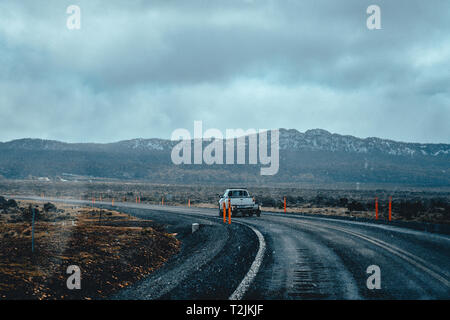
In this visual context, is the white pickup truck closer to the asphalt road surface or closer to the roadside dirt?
the asphalt road surface

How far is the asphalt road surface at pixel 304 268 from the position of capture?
7.01 m

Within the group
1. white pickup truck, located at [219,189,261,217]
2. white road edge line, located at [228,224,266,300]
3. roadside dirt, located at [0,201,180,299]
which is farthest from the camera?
white pickup truck, located at [219,189,261,217]

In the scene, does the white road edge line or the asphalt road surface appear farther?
the asphalt road surface

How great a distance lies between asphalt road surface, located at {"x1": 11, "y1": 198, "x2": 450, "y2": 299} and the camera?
701 centimetres

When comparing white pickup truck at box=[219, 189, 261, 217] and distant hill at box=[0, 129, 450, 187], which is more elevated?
distant hill at box=[0, 129, 450, 187]

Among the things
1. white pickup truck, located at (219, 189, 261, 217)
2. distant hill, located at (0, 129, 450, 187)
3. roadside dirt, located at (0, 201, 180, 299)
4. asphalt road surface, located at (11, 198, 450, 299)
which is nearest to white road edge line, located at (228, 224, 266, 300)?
asphalt road surface, located at (11, 198, 450, 299)

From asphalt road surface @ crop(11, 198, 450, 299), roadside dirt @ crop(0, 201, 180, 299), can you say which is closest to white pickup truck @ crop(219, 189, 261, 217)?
asphalt road surface @ crop(11, 198, 450, 299)

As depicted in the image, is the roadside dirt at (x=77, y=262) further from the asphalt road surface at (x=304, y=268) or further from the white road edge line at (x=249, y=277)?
the white road edge line at (x=249, y=277)

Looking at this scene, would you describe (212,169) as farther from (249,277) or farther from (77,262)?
(249,277)

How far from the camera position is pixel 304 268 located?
9.09 meters

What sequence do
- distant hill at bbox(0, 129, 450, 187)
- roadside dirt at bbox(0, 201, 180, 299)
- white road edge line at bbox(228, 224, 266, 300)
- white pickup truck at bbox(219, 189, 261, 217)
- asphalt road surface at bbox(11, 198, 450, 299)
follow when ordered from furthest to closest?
distant hill at bbox(0, 129, 450, 187)
white pickup truck at bbox(219, 189, 261, 217)
roadside dirt at bbox(0, 201, 180, 299)
asphalt road surface at bbox(11, 198, 450, 299)
white road edge line at bbox(228, 224, 266, 300)
